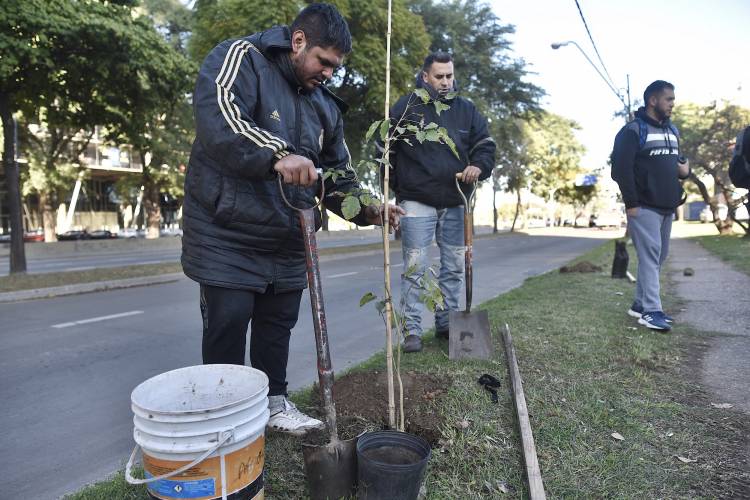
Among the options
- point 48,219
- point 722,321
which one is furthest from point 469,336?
point 48,219

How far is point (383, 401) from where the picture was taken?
9.48 feet

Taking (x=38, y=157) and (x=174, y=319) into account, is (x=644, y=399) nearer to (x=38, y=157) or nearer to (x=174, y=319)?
(x=174, y=319)

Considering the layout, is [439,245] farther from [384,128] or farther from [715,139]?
[715,139]

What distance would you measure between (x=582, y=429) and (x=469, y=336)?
1296 millimetres

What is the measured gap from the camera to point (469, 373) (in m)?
3.42

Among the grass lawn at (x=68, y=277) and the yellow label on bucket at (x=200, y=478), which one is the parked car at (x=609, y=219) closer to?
the grass lawn at (x=68, y=277)

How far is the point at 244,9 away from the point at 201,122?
13.1m

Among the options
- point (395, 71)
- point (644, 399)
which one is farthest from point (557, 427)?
point (395, 71)

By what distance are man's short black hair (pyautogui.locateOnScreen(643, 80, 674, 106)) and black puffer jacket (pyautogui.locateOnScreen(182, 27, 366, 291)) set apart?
376 centimetres

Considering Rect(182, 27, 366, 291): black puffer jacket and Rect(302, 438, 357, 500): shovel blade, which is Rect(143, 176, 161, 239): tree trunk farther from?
Rect(302, 438, 357, 500): shovel blade

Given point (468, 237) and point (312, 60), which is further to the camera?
point (468, 237)

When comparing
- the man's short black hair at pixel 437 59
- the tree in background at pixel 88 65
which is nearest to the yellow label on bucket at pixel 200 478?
the man's short black hair at pixel 437 59

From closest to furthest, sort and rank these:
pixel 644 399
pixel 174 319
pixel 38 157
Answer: pixel 644 399
pixel 174 319
pixel 38 157

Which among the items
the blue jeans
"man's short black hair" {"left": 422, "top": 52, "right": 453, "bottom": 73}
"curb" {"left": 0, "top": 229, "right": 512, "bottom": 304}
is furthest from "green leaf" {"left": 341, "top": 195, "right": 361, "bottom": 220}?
"curb" {"left": 0, "top": 229, "right": 512, "bottom": 304}
